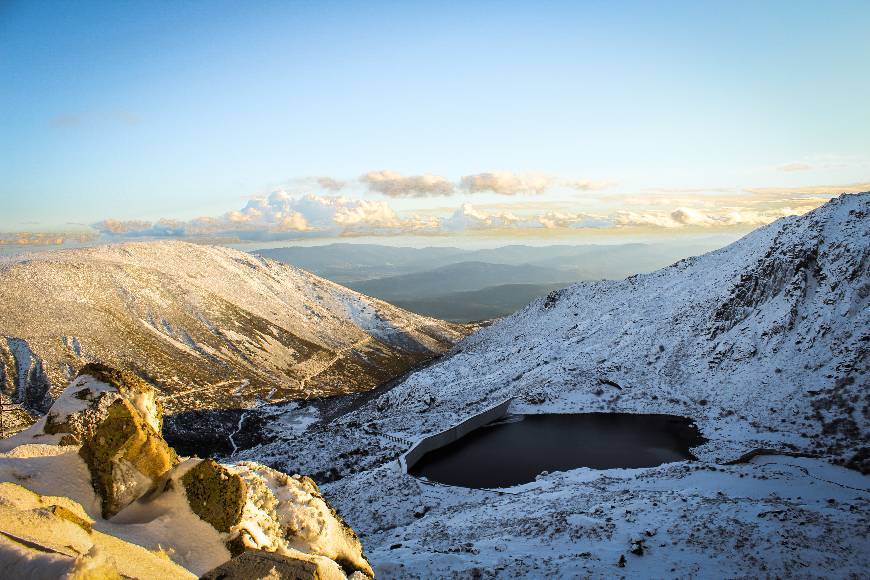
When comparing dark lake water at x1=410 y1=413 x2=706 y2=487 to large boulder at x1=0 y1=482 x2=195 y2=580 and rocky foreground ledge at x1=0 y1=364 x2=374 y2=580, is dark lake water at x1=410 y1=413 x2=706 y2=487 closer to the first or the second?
rocky foreground ledge at x1=0 y1=364 x2=374 y2=580

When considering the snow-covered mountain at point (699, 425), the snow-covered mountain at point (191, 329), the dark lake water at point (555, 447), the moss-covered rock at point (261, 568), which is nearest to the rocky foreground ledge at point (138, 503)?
the moss-covered rock at point (261, 568)

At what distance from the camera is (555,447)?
3872 centimetres

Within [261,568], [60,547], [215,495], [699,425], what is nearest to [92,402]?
[215,495]

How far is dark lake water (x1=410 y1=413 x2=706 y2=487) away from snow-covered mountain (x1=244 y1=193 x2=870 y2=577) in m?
1.69

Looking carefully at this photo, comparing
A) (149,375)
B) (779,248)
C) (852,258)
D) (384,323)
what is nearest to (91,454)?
(852,258)

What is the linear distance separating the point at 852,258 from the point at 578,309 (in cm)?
4529

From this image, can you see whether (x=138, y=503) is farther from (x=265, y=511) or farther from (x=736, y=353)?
(x=736, y=353)

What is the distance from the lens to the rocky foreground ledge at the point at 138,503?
26.6ft

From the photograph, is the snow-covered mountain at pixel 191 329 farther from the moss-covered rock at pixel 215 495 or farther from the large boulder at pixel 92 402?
the moss-covered rock at pixel 215 495

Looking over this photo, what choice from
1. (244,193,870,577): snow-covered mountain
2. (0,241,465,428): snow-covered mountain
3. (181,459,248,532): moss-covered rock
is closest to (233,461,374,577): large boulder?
(181,459,248,532): moss-covered rock

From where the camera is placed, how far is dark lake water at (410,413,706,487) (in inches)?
1364

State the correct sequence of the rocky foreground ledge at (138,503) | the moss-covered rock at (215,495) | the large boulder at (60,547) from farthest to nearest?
the moss-covered rock at (215,495) < the rocky foreground ledge at (138,503) < the large boulder at (60,547)

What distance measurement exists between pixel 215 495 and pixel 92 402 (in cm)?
412

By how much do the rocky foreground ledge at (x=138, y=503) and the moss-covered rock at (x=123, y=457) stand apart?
23 millimetres
